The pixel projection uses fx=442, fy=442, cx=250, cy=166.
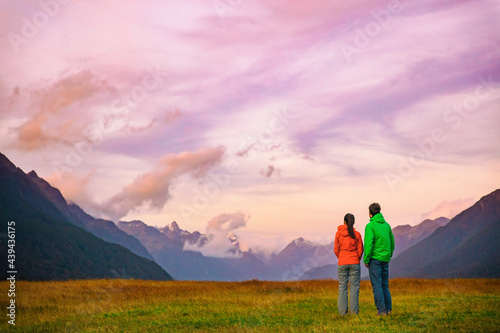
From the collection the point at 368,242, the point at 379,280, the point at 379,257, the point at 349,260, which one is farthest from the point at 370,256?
the point at 349,260

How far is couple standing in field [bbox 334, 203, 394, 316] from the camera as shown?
1417 centimetres

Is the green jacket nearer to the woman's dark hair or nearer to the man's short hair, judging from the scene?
the man's short hair

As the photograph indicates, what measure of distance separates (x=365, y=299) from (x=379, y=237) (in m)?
8.05

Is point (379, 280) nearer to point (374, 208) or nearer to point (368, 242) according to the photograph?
point (368, 242)

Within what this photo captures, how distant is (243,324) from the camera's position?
1432 cm

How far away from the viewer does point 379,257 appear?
14180mm

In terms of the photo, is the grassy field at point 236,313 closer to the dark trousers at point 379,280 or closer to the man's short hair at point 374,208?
the dark trousers at point 379,280

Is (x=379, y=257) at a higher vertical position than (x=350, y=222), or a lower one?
lower

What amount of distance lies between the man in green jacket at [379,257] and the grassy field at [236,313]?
1.82 ft

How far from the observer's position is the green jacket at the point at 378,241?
46.6 ft

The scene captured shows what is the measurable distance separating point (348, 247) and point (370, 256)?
97cm

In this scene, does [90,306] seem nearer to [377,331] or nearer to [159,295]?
[159,295]

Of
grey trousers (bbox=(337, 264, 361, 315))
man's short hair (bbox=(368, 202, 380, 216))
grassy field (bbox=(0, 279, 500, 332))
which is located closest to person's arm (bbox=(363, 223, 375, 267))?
man's short hair (bbox=(368, 202, 380, 216))

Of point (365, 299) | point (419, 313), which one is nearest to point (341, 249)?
point (419, 313)
